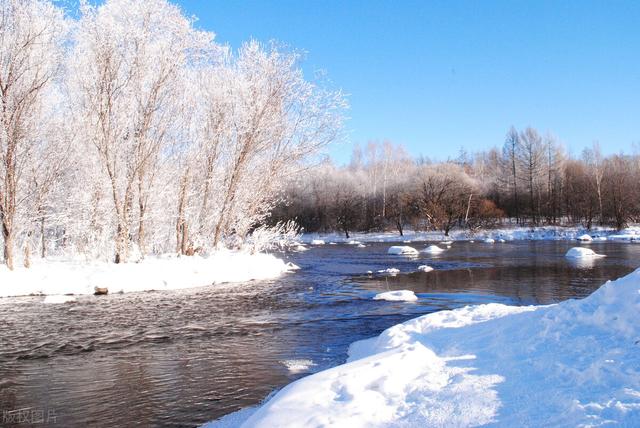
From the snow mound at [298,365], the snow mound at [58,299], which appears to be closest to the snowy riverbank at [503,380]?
the snow mound at [298,365]

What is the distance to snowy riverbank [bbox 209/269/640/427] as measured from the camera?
4008mm

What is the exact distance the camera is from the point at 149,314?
12.5 meters

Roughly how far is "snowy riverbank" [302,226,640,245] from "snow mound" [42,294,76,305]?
3859cm

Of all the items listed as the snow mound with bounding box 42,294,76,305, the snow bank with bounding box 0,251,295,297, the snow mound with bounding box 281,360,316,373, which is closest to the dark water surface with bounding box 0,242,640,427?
the snow mound with bounding box 281,360,316,373

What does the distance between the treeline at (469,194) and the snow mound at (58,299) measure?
42304 mm

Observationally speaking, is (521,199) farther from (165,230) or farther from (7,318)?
(7,318)

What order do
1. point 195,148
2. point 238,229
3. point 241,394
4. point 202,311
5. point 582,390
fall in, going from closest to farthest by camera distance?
point 582,390 → point 241,394 → point 202,311 → point 195,148 → point 238,229

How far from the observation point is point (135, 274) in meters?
17.5

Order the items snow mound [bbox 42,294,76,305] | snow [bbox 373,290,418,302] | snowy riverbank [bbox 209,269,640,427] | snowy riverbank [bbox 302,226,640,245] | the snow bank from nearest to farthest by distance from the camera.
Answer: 1. snowy riverbank [bbox 209,269,640,427]
2. snow mound [bbox 42,294,76,305]
3. snow [bbox 373,290,418,302]
4. the snow bank
5. snowy riverbank [bbox 302,226,640,245]

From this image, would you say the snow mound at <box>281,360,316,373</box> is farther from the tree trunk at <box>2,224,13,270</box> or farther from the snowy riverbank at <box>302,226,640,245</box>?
the snowy riverbank at <box>302,226,640,245</box>

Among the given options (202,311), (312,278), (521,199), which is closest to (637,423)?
(202,311)

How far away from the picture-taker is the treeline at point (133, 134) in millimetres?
17750

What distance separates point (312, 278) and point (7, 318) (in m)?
10.9

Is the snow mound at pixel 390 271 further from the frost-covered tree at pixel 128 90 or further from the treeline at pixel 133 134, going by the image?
the frost-covered tree at pixel 128 90
